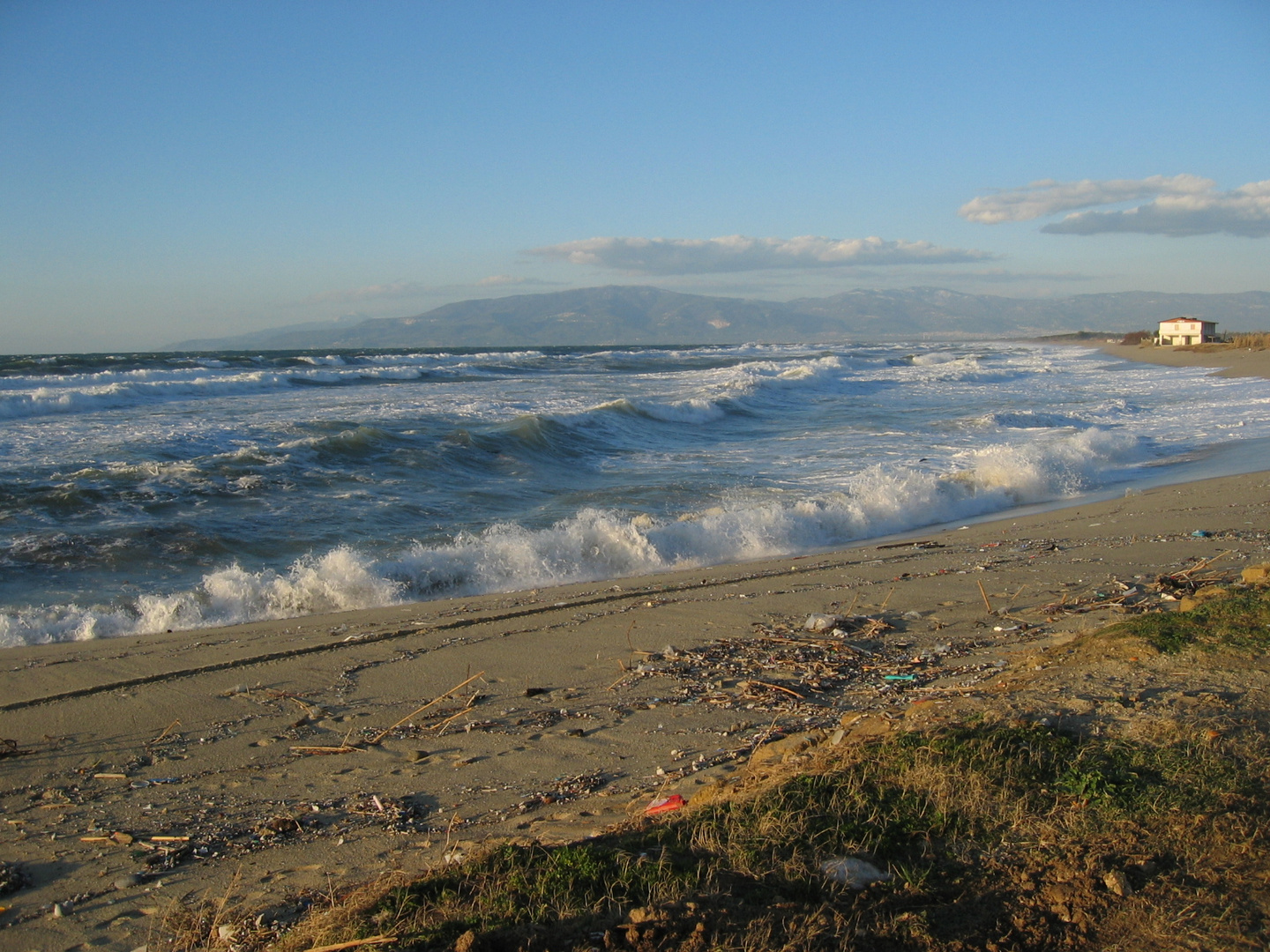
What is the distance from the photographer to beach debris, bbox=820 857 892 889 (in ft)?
8.77

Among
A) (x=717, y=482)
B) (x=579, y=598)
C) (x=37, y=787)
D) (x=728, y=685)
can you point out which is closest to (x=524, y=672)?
(x=728, y=685)

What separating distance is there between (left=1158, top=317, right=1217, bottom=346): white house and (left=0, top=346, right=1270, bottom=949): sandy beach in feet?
238

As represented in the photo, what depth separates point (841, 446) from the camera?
62.2 feet

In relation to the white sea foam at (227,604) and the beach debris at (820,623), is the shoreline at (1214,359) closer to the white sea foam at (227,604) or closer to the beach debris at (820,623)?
the beach debris at (820,623)

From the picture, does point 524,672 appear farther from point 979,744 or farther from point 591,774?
point 979,744

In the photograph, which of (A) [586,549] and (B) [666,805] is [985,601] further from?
(A) [586,549]

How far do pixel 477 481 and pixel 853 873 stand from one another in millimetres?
12454

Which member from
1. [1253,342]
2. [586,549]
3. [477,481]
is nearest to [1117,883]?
[586,549]

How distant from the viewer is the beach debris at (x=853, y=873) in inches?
105

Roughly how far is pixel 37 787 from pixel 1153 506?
39.9 feet

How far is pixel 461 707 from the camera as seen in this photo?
5.11m

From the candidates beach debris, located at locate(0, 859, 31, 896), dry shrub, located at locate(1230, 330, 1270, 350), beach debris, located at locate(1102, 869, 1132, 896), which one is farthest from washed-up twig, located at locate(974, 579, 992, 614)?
dry shrub, located at locate(1230, 330, 1270, 350)

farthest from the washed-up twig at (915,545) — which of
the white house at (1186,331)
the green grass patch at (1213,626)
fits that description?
the white house at (1186,331)

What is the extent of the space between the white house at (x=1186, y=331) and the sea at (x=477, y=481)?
46.4 m
